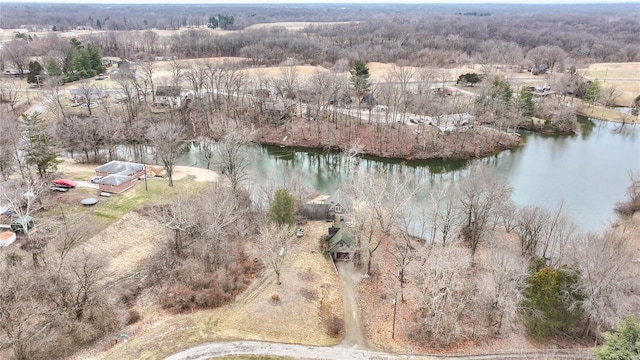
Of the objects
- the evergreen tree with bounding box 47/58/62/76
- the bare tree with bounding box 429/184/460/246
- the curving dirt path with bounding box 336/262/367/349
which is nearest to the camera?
the curving dirt path with bounding box 336/262/367/349

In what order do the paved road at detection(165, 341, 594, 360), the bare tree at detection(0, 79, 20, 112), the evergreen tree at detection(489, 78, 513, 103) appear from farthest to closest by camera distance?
the evergreen tree at detection(489, 78, 513, 103), the bare tree at detection(0, 79, 20, 112), the paved road at detection(165, 341, 594, 360)

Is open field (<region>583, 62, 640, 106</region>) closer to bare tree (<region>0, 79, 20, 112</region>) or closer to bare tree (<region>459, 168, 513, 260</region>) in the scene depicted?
bare tree (<region>459, 168, 513, 260</region>)

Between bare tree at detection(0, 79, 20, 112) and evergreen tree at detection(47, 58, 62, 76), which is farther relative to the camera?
evergreen tree at detection(47, 58, 62, 76)

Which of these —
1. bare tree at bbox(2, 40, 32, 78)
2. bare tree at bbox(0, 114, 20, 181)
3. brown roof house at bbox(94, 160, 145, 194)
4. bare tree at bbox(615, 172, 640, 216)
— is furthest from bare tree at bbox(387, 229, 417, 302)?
bare tree at bbox(2, 40, 32, 78)

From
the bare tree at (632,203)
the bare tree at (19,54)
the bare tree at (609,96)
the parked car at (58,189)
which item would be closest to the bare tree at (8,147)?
the parked car at (58,189)

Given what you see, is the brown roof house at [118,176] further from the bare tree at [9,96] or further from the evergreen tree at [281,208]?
the bare tree at [9,96]

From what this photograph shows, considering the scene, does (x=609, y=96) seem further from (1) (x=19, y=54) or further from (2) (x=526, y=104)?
(1) (x=19, y=54)
